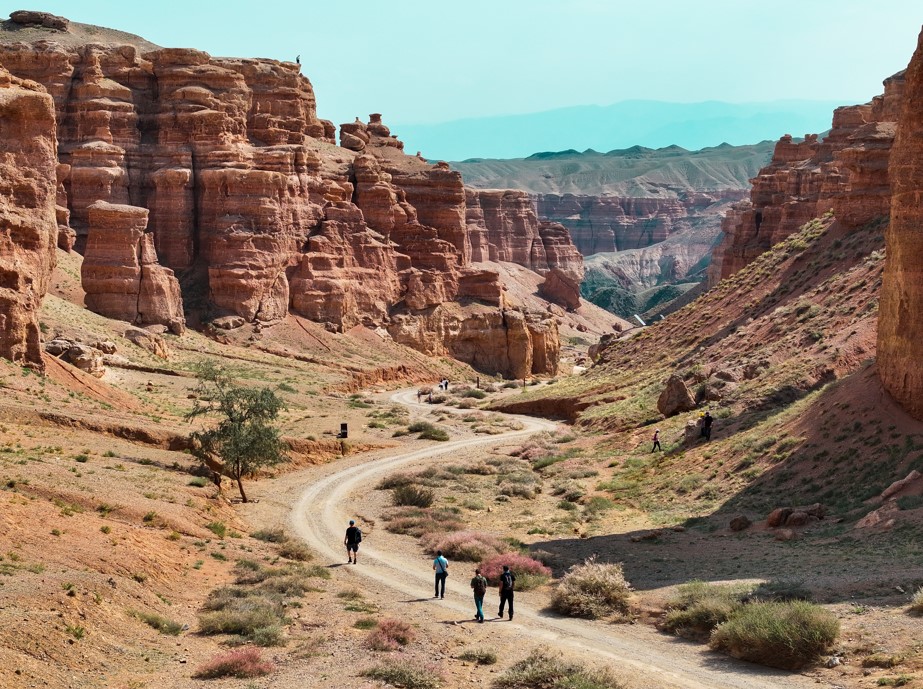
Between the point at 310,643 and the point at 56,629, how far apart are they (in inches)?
169

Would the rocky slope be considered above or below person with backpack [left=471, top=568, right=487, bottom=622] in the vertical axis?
above

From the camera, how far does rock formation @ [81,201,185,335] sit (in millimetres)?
64625

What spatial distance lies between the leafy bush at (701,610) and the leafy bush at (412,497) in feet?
46.3

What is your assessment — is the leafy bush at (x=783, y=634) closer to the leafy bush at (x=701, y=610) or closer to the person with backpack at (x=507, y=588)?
the leafy bush at (x=701, y=610)

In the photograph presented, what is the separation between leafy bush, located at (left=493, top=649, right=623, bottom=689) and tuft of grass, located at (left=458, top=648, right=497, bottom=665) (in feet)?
2.29

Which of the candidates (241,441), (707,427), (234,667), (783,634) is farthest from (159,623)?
(707,427)

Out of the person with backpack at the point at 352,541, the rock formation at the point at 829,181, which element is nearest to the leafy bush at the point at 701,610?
the person with backpack at the point at 352,541

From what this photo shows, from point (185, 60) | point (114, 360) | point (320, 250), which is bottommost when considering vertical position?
point (114, 360)

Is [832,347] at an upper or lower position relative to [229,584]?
upper

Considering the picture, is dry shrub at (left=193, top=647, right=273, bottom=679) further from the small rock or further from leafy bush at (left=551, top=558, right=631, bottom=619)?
the small rock

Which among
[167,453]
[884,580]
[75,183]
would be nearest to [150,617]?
[884,580]

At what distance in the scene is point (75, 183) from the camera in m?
72.6

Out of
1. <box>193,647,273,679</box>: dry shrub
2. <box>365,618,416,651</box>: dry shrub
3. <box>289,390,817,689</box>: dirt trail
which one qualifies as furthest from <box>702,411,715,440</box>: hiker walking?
<box>193,647,273,679</box>: dry shrub

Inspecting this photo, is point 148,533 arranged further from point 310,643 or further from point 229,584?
point 310,643
